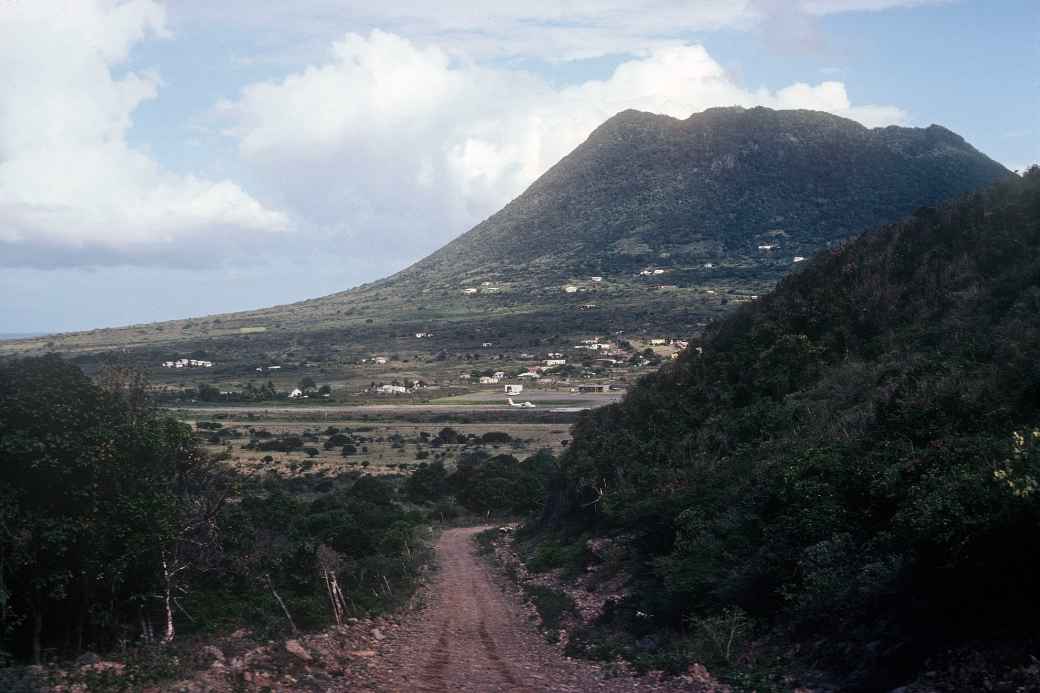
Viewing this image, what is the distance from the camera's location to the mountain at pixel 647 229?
95062 mm

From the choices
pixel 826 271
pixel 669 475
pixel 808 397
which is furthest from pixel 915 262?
pixel 669 475

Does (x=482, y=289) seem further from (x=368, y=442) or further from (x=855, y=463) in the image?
(x=855, y=463)

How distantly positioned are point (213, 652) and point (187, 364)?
78188 mm

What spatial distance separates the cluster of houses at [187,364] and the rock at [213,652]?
76.4 m

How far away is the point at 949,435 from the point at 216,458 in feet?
37.8

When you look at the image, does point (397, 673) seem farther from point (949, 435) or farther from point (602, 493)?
point (602, 493)

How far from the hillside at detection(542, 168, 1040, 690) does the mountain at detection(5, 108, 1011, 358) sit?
60288mm

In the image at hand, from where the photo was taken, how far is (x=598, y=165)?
410 feet

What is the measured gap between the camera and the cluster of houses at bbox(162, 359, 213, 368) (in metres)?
82.0

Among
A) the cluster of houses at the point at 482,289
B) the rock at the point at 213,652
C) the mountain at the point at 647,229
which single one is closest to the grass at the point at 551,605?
the rock at the point at 213,652

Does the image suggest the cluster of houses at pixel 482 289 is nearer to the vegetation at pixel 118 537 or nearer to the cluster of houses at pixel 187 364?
the cluster of houses at pixel 187 364

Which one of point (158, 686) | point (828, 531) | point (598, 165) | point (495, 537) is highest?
point (598, 165)

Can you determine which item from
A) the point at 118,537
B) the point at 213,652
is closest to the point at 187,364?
the point at 118,537

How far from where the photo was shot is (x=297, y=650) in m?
11.0
